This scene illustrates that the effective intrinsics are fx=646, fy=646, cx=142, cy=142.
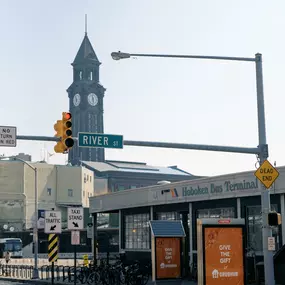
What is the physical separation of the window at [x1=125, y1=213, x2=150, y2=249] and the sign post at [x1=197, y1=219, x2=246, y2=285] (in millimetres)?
23607

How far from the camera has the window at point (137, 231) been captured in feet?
145

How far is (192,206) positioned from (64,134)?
18238 millimetres

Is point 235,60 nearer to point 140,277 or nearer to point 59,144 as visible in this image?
point 59,144

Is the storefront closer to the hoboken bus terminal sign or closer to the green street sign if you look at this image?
the hoboken bus terminal sign

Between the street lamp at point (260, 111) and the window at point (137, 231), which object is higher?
the street lamp at point (260, 111)

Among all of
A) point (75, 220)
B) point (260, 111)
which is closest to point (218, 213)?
point (75, 220)

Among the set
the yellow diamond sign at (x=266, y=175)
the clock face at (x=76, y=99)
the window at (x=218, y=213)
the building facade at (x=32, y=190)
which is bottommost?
the window at (x=218, y=213)

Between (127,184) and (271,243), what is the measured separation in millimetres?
136410

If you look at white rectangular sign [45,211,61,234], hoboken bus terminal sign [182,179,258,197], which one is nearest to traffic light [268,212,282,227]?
hoboken bus terminal sign [182,179,258,197]

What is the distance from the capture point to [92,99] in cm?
19288

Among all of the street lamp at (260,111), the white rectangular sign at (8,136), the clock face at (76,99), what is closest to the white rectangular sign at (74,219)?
the white rectangular sign at (8,136)

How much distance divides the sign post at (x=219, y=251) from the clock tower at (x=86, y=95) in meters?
165

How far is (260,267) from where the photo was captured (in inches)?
1219

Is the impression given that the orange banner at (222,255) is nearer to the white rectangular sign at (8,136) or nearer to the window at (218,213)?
the white rectangular sign at (8,136)
